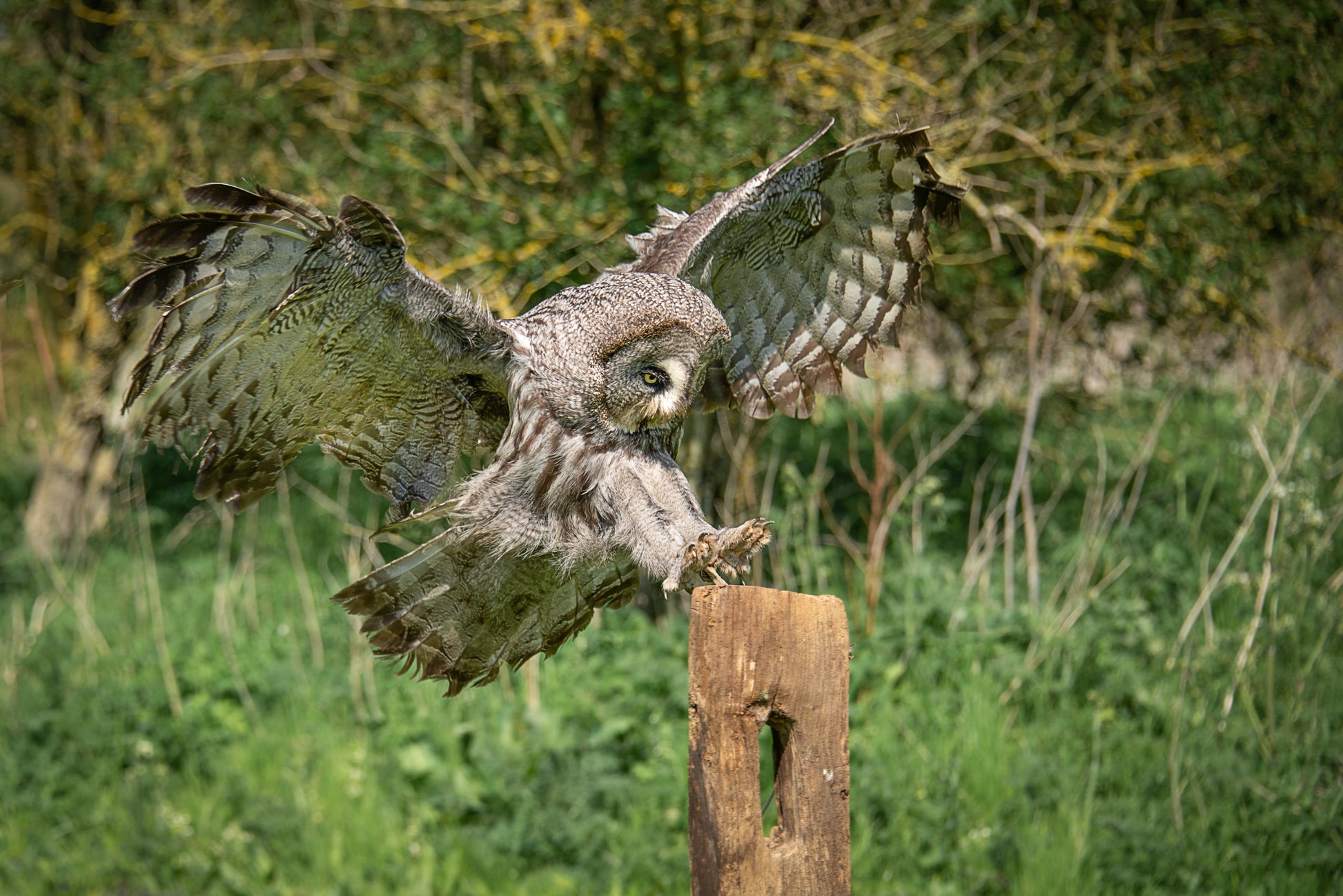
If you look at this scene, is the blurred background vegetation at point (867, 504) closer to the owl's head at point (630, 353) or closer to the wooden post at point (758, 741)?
the wooden post at point (758, 741)

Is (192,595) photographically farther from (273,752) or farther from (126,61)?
(126,61)

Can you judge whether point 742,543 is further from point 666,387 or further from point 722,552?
point 666,387

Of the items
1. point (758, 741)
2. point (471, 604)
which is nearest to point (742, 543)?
point (758, 741)

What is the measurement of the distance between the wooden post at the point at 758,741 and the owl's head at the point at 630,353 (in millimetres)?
503

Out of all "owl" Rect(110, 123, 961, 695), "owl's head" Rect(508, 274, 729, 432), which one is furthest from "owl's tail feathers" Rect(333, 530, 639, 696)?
"owl's head" Rect(508, 274, 729, 432)

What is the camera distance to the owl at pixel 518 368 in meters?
2.23

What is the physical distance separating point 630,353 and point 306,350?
2.35ft

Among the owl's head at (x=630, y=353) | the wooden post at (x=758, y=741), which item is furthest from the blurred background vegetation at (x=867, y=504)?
the owl's head at (x=630, y=353)

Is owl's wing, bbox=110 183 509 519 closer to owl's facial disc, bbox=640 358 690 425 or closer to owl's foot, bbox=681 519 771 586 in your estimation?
owl's facial disc, bbox=640 358 690 425

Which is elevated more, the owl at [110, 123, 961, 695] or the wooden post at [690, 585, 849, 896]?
the owl at [110, 123, 961, 695]

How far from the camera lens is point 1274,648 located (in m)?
4.25

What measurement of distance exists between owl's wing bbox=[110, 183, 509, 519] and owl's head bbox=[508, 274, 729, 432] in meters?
0.17

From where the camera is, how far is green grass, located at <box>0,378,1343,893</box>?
13.0ft

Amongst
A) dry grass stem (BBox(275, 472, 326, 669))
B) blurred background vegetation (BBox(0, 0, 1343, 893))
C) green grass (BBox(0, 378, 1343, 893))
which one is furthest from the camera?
dry grass stem (BBox(275, 472, 326, 669))
